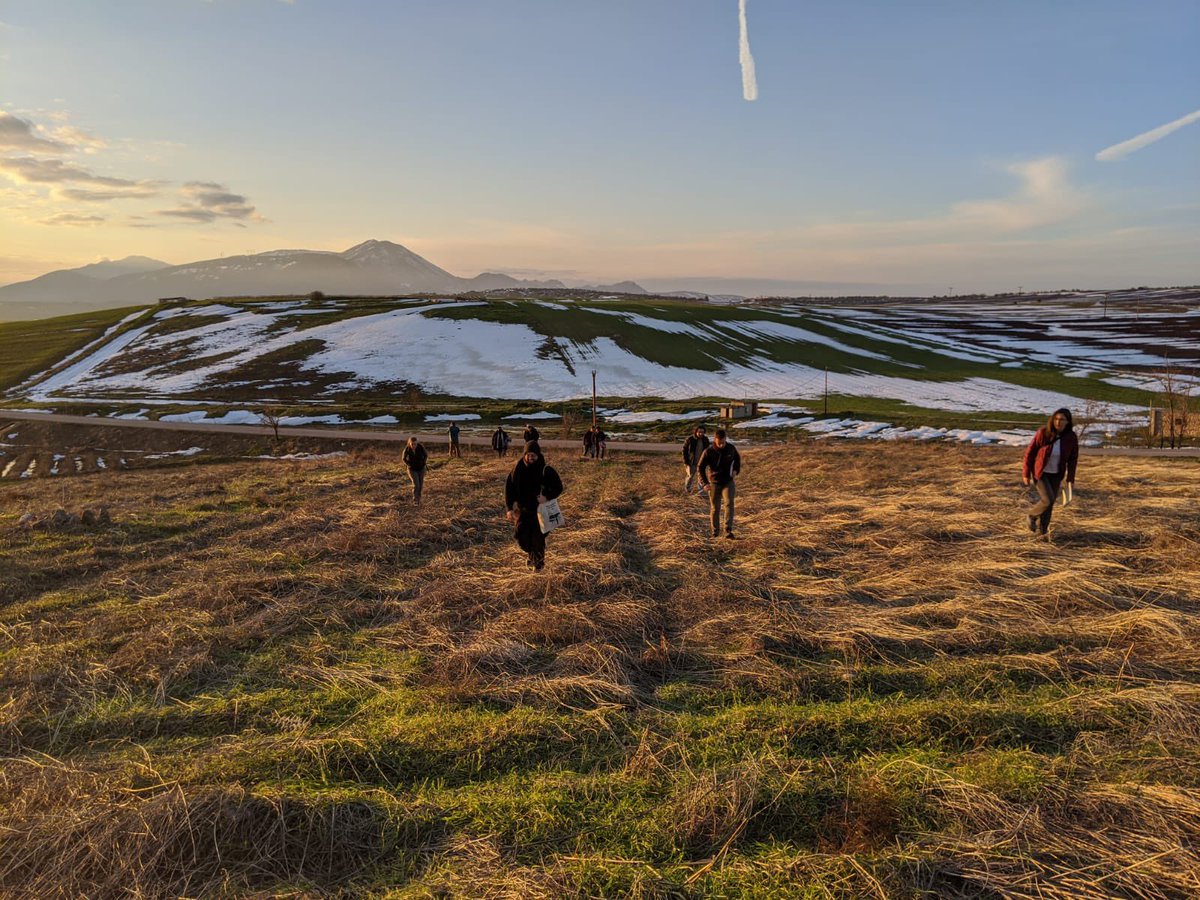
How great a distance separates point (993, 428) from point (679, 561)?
37395mm

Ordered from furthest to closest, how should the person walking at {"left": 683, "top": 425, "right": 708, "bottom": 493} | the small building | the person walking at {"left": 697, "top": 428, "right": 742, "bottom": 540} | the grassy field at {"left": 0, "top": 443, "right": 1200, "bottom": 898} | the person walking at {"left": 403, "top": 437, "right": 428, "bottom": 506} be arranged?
1. the small building
2. the person walking at {"left": 403, "top": 437, "right": 428, "bottom": 506}
3. the person walking at {"left": 683, "top": 425, "right": 708, "bottom": 493}
4. the person walking at {"left": 697, "top": 428, "right": 742, "bottom": 540}
5. the grassy field at {"left": 0, "top": 443, "right": 1200, "bottom": 898}

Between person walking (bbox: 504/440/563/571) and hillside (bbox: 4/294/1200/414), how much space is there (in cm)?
5042

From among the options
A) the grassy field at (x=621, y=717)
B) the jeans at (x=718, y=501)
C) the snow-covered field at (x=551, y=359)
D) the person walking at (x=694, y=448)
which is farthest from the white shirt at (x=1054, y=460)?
the snow-covered field at (x=551, y=359)

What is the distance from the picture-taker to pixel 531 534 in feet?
30.1

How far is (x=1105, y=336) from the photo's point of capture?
10306cm

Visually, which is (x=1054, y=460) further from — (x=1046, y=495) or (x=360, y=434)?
(x=360, y=434)

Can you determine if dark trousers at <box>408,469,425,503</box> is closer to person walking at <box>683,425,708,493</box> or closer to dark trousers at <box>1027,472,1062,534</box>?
person walking at <box>683,425,708,493</box>

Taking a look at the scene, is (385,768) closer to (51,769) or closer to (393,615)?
(51,769)

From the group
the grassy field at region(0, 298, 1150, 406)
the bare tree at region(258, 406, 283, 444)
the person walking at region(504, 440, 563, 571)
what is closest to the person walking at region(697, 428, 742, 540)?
the person walking at region(504, 440, 563, 571)

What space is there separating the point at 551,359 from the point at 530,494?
214 feet

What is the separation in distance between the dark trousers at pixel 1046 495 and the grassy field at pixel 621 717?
33cm

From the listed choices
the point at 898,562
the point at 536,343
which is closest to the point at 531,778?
the point at 898,562

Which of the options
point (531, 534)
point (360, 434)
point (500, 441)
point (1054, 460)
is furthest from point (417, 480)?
point (360, 434)

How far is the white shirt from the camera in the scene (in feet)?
32.6
